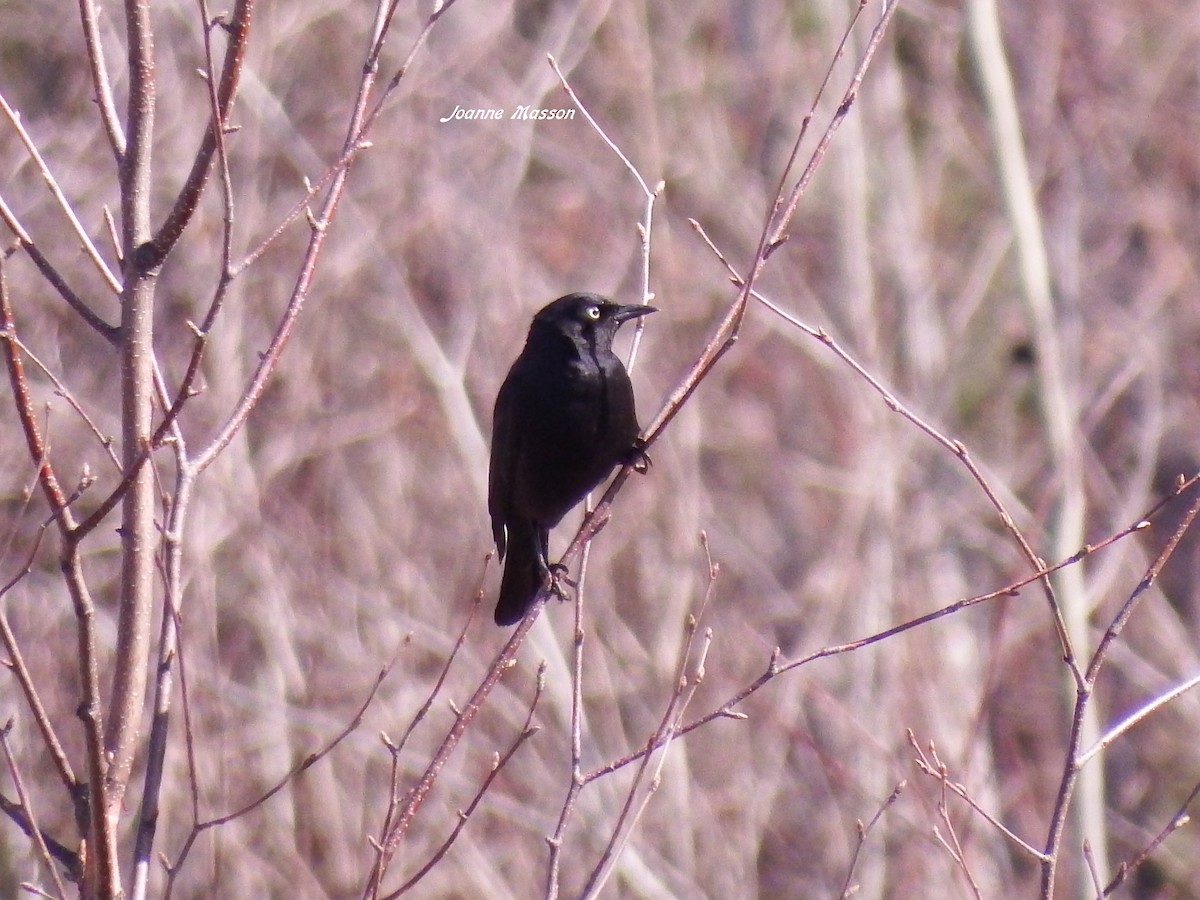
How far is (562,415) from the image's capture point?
4289 millimetres

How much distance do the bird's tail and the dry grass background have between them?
1916 millimetres

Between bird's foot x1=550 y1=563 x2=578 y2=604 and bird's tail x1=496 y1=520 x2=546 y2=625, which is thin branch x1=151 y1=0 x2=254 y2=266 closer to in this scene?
bird's foot x1=550 y1=563 x2=578 y2=604

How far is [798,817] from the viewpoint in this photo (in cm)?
885

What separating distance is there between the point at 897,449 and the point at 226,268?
6.14 meters

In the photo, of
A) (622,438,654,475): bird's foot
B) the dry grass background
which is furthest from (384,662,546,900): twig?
the dry grass background

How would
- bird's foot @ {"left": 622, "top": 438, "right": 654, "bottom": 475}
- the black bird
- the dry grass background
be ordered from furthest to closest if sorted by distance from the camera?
the dry grass background, the black bird, bird's foot @ {"left": 622, "top": 438, "right": 654, "bottom": 475}

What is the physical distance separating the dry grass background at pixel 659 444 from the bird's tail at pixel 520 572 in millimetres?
1916

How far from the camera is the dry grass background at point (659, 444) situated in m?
7.51

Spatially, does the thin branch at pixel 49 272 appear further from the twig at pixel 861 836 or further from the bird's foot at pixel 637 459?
the bird's foot at pixel 637 459

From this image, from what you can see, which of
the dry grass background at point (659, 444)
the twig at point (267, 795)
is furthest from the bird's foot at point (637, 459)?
the dry grass background at point (659, 444)

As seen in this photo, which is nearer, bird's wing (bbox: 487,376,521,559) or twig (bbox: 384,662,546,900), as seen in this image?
twig (bbox: 384,662,546,900)

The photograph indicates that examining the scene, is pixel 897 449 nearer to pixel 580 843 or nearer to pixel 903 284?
pixel 903 284

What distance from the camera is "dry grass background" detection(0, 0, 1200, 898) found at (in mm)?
7508

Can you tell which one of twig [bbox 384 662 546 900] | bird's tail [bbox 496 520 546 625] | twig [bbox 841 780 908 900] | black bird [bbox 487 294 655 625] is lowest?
twig [bbox 841 780 908 900]
